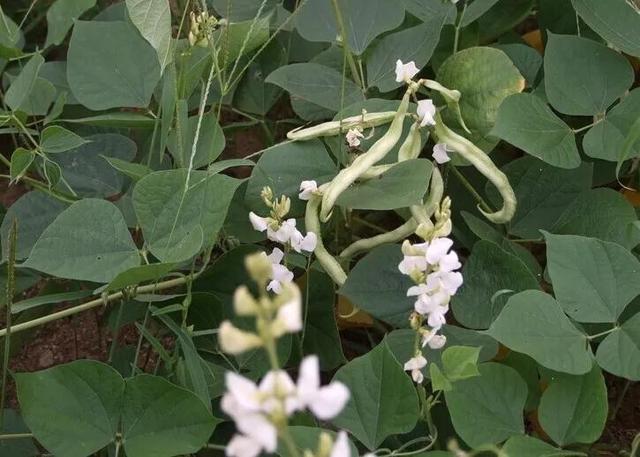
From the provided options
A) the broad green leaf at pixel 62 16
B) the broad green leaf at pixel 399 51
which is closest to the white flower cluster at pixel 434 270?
the broad green leaf at pixel 399 51

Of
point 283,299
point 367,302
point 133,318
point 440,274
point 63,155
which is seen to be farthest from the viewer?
point 63,155

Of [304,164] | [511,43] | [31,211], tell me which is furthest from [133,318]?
[511,43]

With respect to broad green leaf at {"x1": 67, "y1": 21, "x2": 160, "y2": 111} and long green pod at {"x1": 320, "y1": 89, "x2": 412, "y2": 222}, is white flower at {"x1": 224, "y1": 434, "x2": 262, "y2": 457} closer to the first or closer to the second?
long green pod at {"x1": 320, "y1": 89, "x2": 412, "y2": 222}

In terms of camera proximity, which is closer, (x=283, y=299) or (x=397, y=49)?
(x=283, y=299)

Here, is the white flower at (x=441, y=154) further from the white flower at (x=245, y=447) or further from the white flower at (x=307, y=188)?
the white flower at (x=245, y=447)

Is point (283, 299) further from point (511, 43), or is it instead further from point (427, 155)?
point (511, 43)

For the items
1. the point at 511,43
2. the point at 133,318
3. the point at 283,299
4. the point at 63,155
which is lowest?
the point at 133,318
